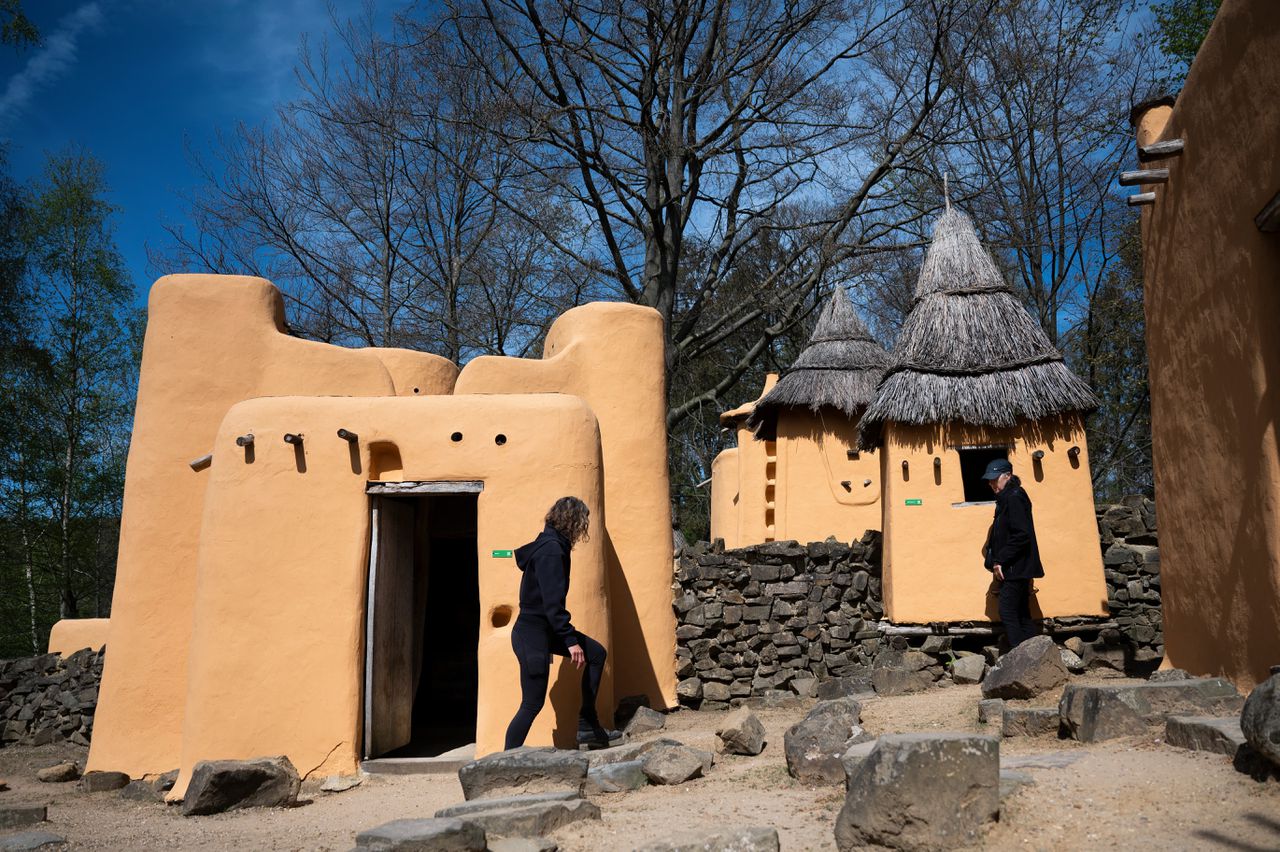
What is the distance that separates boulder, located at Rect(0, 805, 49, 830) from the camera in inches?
243

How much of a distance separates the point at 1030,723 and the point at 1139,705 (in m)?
0.64

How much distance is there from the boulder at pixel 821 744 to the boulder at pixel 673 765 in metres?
0.52

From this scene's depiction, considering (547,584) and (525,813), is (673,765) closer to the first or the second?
(525,813)

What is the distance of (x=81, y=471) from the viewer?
17.2m

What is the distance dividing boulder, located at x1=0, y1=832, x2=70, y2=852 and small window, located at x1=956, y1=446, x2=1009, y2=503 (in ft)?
27.0

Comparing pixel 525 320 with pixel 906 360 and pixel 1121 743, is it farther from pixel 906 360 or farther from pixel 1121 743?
pixel 1121 743

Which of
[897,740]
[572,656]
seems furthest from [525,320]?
[897,740]

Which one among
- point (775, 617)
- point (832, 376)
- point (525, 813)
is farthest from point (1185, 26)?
point (525, 813)

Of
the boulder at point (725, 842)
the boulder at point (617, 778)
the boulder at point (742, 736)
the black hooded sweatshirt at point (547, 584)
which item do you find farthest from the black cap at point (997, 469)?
the boulder at point (725, 842)

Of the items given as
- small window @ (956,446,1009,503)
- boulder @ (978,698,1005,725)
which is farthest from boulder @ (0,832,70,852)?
small window @ (956,446,1009,503)

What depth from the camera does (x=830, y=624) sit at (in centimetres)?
998

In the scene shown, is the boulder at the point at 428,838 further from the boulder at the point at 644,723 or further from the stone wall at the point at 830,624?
the stone wall at the point at 830,624

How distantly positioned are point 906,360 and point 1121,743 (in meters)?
5.85

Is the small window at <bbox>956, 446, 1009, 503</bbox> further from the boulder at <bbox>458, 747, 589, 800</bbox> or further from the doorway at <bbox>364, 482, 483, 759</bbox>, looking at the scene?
the boulder at <bbox>458, 747, 589, 800</bbox>
